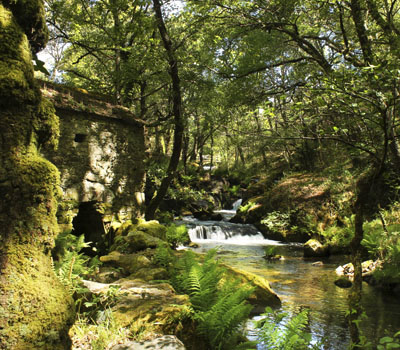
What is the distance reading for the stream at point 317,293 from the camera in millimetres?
5289

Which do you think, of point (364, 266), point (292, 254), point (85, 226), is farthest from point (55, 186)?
point (292, 254)

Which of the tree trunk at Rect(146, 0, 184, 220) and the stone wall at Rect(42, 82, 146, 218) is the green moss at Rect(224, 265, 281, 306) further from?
the tree trunk at Rect(146, 0, 184, 220)

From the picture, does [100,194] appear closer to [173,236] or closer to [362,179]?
[173,236]

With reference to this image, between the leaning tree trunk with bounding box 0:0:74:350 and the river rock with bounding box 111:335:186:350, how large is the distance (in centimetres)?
67

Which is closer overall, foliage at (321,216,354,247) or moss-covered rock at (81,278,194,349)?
moss-covered rock at (81,278,194,349)

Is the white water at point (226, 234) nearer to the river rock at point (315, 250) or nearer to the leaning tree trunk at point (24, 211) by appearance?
the river rock at point (315, 250)

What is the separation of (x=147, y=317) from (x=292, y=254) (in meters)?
9.94

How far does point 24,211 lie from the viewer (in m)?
2.28

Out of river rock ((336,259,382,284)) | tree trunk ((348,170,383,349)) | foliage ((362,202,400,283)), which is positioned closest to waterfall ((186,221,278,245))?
river rock ((336,259,382,284))

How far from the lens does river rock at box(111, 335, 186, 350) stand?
9.10 ft

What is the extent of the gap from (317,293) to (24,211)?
7.01 metres

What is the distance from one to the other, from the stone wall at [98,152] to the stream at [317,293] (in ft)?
11.2

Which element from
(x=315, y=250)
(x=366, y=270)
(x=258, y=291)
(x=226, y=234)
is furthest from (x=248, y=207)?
(x=258, y=291)

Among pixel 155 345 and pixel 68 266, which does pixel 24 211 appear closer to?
pixel 155 345
